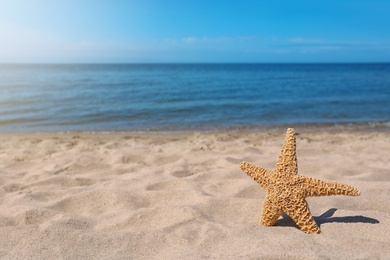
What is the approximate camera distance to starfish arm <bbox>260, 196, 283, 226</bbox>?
10.3 ft

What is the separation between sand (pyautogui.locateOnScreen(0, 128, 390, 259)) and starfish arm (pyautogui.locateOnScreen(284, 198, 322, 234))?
73 millimetres

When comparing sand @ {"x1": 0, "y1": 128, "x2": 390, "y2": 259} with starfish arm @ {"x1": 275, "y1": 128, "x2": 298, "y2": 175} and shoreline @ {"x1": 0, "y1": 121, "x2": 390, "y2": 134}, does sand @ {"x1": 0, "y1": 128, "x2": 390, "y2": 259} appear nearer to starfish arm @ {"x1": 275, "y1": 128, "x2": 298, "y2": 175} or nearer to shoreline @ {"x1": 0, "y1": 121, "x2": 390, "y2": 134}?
starfish arm @ {"x1": 275, "y1": 128, "x2": 298, "y2": 175}

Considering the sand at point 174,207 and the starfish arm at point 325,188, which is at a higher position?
the starfish arm at point 325,188

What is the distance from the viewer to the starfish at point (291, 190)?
306cm

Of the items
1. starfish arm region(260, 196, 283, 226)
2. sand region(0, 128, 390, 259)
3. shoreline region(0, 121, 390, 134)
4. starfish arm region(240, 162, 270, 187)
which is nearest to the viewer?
sand region(0, 128, 390, 259)

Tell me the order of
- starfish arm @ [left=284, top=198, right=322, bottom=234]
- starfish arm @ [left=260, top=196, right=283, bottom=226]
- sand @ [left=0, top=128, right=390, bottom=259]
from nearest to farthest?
sand @ [left=0, top=128, right=390, bottom=259]
starfish arm @ [left=284, top=198, right=322, bottom=234]
starfish arm @ [left=260, top=196, right=283, bottom=226]

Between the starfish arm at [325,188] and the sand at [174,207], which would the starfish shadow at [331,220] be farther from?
the starfish arm at [325,188]

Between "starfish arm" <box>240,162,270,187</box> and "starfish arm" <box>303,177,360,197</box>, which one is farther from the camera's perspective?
"starfish arm" <box>240,162,270,187</box>

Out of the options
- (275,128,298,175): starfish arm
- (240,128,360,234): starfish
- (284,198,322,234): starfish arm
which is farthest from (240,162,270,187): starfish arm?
(284,198,322,234): starfish arm

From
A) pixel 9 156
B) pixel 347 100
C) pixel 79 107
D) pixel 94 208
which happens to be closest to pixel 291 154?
pixel 94 208

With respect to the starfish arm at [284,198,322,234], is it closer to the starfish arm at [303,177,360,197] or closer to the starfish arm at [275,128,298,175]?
the starfish arm at [303,177,360,197]

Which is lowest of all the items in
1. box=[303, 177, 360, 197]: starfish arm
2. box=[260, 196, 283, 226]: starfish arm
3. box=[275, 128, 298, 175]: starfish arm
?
box=[260, 196, 283, 226]: starfish arm

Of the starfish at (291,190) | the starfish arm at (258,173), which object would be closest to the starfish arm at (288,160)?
the starfish at (291,190)

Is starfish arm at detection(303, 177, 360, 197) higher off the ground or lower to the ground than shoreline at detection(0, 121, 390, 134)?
higher
